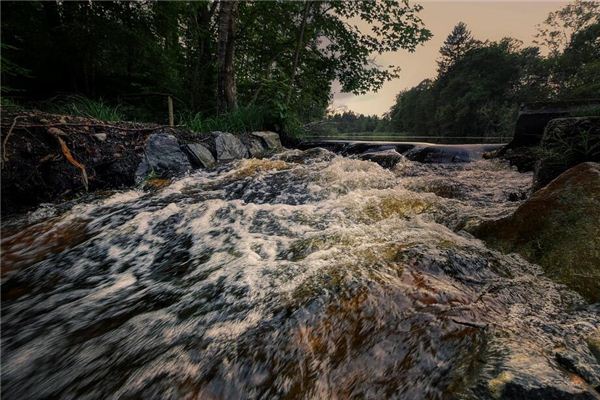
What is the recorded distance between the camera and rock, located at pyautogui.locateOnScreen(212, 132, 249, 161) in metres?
5.43

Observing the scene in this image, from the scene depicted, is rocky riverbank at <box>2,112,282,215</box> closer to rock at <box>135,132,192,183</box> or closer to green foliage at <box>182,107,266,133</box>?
rock at <box>135,132,192,183</box>

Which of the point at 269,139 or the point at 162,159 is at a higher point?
the point at 269,139

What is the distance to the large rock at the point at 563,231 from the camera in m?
1.47

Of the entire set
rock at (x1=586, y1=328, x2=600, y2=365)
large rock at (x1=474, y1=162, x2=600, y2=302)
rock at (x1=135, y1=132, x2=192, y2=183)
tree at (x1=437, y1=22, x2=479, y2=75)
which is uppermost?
tree at (x1=437, y1=22, x2=479, y2=75)

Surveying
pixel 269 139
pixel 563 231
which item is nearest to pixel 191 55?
pixel 269 139

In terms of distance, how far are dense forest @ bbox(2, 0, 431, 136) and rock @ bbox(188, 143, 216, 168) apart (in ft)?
4.88

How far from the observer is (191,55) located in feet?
35.7

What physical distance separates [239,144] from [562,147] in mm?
4853

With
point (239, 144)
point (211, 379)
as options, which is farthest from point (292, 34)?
point (211, 379)

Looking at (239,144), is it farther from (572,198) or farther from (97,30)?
(97,30)

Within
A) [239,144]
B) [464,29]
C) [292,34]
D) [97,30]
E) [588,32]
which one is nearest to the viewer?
[239,144]

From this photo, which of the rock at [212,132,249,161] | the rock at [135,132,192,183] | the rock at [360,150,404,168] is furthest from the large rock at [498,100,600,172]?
the rock at [135,132,192,183]

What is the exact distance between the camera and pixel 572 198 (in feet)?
5.84

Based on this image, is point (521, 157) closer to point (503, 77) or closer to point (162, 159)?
point (162, 159)
